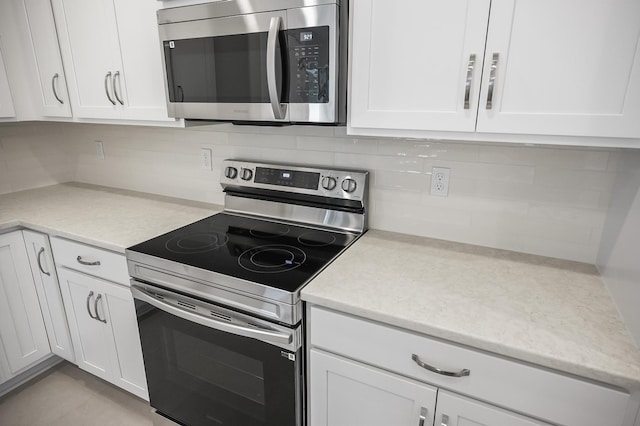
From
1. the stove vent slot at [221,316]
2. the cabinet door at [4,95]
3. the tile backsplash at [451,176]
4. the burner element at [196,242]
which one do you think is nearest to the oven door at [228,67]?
the tile backsplash at [451,176]

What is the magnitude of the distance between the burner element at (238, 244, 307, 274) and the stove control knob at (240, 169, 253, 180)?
45cm

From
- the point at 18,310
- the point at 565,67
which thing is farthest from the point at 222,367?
the point at 565,67

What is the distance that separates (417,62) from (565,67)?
39 centimetres

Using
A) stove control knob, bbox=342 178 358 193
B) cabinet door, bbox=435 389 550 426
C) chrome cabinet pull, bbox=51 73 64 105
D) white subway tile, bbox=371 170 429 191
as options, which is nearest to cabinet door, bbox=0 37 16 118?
chrome cabinet pull, bbox=51 73 64 105

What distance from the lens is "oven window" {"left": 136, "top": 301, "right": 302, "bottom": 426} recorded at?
125 centimetres

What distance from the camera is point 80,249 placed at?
5.52 ft

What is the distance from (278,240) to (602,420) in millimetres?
1137

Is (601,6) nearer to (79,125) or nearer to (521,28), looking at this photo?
(521,28)

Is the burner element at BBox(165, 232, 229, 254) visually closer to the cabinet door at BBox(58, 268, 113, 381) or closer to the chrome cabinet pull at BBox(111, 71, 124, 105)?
the cabinet door at BBox(58, 268, 113, 381)

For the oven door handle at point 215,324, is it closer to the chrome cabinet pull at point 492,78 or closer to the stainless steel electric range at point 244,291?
the stainless steel electric range at point 244,291

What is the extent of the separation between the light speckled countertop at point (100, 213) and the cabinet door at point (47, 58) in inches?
19.7

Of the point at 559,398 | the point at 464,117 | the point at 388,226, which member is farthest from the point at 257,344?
the point at 464,117

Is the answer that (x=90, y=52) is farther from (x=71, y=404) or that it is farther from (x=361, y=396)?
(x=361, y=396)

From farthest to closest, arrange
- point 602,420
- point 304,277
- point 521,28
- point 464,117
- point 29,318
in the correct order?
point 29,318, point 304,277, point 464,117, point 521,28, point 602,420
